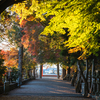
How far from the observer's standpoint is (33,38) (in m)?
23.8

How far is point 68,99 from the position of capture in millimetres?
11000

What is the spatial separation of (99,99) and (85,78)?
12.8ft

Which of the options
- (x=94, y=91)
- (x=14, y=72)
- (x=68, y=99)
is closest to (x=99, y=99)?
(x=68, y=99)

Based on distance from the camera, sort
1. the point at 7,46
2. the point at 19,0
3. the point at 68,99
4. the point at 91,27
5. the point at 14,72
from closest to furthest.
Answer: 1. the point at 19,0
2. the point at 91,27
3. the point at 68,99
4. the point at 14,72
5. the point at 7,46

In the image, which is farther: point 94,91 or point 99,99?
point 94,91

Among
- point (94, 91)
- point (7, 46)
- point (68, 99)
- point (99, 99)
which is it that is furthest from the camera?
point (7, 46)

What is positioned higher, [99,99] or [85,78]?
[85,78]

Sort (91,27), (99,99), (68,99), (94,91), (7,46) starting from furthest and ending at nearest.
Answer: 1. (7,46)
2. (94,91)
3. (68,99)
4. (99,99)
5. (91,27)

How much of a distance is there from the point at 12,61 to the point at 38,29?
10.3 meters

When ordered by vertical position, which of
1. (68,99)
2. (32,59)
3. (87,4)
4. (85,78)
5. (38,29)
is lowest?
(68,99)

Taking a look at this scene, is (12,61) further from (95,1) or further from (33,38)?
(95,1)

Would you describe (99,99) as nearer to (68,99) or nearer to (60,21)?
(68,99)

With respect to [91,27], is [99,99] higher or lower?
lower

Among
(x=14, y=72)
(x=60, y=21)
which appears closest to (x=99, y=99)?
(x=60, y=21)
